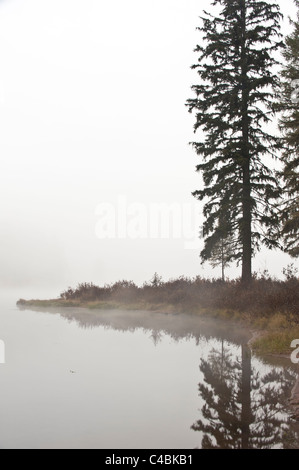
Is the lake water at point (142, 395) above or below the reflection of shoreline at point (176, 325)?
above

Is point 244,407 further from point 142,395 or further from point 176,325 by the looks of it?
point 176,325

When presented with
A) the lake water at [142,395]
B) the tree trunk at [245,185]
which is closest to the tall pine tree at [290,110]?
the tree trunk at [245,185]

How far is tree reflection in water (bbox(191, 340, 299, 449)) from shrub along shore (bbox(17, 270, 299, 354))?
194cm

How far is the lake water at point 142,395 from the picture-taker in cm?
470

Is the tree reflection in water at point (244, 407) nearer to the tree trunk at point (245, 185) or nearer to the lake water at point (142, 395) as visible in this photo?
the lake water at point (142, 395)

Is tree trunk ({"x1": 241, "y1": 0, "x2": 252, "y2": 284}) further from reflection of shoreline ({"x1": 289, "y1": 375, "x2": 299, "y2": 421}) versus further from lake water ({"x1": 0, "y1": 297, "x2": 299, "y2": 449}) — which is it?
reflection of shoreline ({"x1": 289, "y1": 375, "x2": 299, "y2": 421})

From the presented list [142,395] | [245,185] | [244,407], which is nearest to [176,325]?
[142,395]

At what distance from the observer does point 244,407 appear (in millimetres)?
5754

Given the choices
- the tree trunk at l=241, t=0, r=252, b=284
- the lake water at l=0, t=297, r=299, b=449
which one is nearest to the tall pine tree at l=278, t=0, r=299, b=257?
the tree trunk at l=241, t=0, r=252, b=284

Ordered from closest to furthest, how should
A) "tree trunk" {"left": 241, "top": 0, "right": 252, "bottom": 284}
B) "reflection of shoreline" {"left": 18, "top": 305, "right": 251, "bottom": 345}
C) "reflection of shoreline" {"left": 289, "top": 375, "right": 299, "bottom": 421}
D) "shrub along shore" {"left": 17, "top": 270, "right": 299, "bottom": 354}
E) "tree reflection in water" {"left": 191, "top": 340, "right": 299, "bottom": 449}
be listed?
1. "tree reflection in water" {"left": 191, "top": 340, "right": 299, "bottom": 449}
2. "reflection of shoreline" {"left": 289, "top": 375, "right": 299, "bottom": 421}
3. "shrub along shore" {"left": 17, "top": 270, "right": 299, "bottom": 354}
4. "reflection of shoreline" {"left": 18, "top": 305, "right": 251, "bottom": 345}
5. "tree trunk" {"left": 241, "top": 0, "right": 252, "bottom": 284}

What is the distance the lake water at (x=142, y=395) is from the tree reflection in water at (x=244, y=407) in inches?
0.5

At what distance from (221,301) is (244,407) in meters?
11.6

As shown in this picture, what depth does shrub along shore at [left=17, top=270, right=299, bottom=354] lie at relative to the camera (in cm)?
1086

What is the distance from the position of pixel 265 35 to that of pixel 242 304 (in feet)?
48.3
